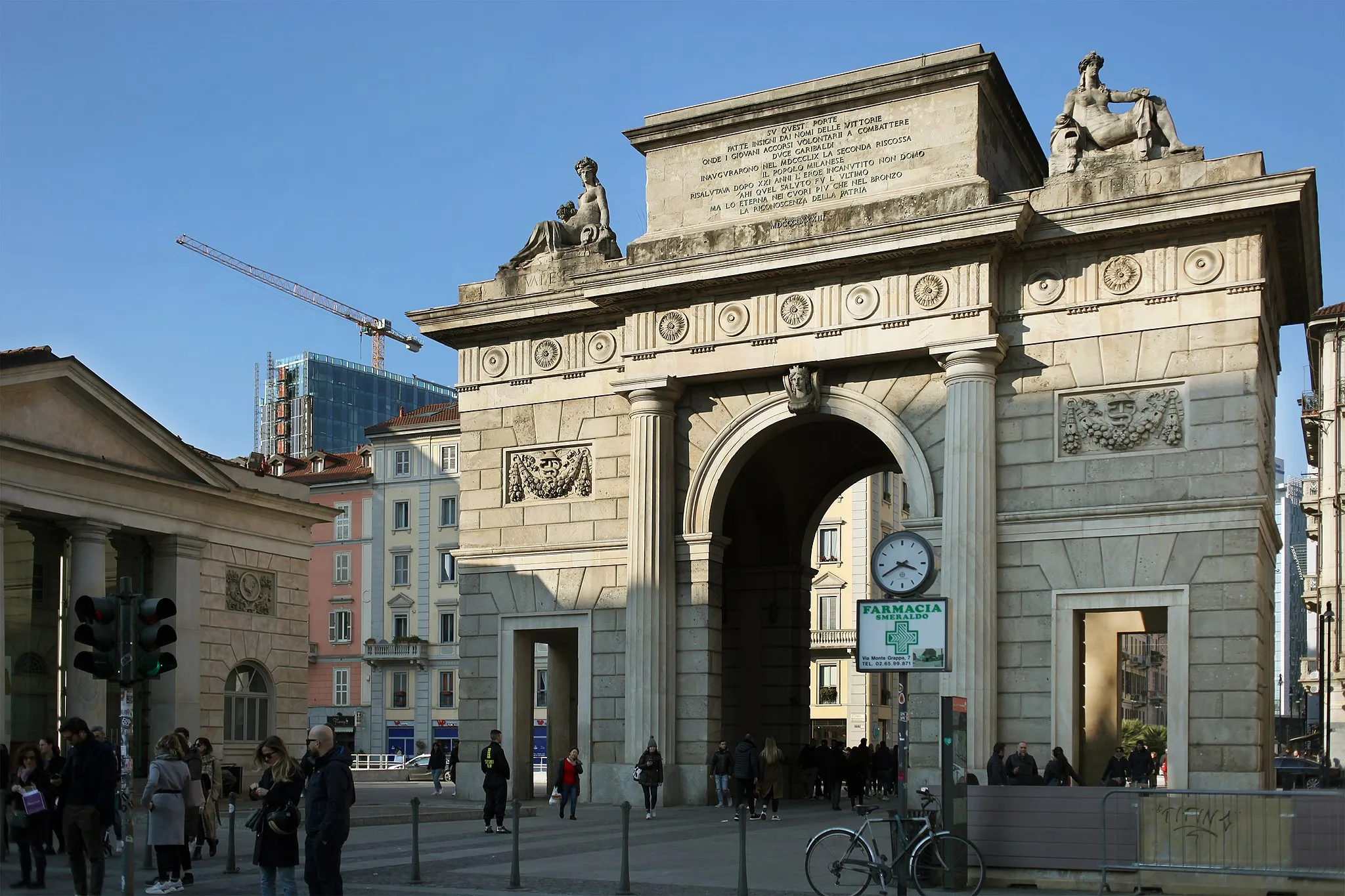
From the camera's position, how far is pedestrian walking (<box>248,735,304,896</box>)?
43.7 feet

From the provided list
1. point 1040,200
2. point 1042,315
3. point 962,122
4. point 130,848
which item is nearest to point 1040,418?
point 1042,315

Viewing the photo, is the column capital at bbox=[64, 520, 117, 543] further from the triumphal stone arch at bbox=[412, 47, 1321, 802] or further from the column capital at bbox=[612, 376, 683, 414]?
the column capital at bbox=[612, 376, 683, 414]

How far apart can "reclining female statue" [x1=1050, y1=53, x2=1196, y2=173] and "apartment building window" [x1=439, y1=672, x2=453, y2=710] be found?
4988cm

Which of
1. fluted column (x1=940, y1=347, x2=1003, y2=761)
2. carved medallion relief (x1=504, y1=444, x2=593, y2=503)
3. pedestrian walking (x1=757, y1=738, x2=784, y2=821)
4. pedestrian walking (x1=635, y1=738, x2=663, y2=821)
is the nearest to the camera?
Answer: fluted column (x1=940, y1=347, x2=1003, y2=761)

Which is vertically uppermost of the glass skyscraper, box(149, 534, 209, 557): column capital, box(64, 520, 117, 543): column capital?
the glass skyscraper

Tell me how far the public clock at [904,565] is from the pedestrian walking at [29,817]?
34.7 ft

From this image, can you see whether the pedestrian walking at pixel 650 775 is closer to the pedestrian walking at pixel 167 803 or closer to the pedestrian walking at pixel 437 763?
the pedestrian walking at pixel 167 803

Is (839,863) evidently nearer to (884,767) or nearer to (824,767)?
(824,767)

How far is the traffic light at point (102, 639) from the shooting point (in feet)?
50.7

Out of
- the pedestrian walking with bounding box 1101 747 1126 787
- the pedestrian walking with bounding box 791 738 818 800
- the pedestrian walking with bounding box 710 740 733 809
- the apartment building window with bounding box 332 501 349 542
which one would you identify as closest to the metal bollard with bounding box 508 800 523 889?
the pedestrian walking with bounding box 710 740 733 809

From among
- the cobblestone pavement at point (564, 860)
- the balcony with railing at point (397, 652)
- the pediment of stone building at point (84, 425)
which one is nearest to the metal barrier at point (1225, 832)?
the cobblestone pavement at point (564, 860)

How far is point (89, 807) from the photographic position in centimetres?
1708

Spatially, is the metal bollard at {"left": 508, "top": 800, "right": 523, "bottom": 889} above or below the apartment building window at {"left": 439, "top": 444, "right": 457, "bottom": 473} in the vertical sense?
below

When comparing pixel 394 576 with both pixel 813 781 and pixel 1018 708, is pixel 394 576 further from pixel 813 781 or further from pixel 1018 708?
pixel 1018 708
